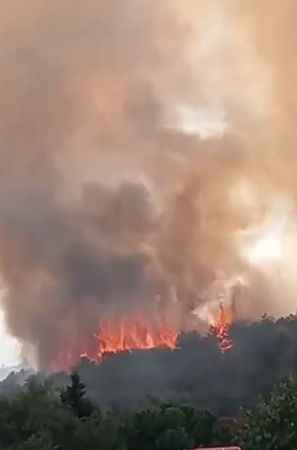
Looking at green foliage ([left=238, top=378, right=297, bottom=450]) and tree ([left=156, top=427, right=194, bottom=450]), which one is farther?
tree ([left=156, top=427, right=194, bottom=450])

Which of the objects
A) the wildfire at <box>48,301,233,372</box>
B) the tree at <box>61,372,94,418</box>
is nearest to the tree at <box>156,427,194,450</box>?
the tree at <box>61,372,94,418</box>

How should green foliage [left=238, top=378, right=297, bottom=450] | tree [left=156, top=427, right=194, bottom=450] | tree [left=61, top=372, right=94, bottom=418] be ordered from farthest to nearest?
tree [left=61, top=372, right=94, bottom=418]
tree [left=156, top=427, right=194, bottom=450]
green foliage [left=238, top=378, right=297, bottom=450]

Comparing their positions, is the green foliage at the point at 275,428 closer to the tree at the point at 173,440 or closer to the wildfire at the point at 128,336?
the tree at the point at 173,440

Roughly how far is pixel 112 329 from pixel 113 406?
14670 millimetres

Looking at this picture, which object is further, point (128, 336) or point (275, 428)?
point (128, 336)

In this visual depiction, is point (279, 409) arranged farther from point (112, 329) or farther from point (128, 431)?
point (112, 329)

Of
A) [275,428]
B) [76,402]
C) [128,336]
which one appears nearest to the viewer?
[275,428]

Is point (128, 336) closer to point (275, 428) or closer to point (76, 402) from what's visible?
point (76, 402)

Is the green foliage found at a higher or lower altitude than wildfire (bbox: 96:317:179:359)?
lower

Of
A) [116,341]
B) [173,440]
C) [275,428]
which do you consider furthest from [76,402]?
[116,341]

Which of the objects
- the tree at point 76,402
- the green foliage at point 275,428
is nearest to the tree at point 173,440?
the tree at point 76,402

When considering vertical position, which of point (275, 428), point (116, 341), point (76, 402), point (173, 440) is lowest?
point (275, 428)

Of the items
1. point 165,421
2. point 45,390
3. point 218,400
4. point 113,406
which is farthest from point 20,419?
point 218,400

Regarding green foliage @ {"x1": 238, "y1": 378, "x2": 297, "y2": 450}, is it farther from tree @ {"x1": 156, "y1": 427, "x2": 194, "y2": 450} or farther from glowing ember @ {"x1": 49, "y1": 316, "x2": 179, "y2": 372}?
glowing ember @ {"x1": 49, "y1": 316, "x2": 179, "y2": 372}
